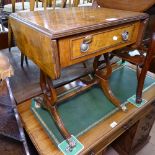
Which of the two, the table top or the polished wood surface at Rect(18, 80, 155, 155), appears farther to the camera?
the polished wood surface at Rect(18, 80, 155, 155)

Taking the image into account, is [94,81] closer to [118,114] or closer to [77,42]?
[118,114]

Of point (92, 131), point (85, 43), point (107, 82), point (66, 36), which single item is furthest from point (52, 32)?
point (107, 82)

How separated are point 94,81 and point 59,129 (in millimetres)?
440

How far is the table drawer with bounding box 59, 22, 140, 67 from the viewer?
2.19 ft

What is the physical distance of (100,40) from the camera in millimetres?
759

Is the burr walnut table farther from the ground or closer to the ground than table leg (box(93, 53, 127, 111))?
farther from the ground

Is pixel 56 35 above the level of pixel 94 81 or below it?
above

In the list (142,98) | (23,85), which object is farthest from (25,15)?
(142,98)

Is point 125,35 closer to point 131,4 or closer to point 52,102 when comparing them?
point 131,4

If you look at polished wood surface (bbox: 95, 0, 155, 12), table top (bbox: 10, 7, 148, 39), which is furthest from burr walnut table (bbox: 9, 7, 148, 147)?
polished wood surface (bbox: 95, 0, 155, 12)

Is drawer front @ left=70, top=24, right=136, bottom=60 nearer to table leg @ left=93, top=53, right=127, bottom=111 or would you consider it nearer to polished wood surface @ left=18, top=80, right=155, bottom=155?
table leg @ left=93, top=53, right=127, bottom=111

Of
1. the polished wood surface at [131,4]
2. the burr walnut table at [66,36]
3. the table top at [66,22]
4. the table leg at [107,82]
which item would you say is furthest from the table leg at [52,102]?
the polished wood surface at [131,4]

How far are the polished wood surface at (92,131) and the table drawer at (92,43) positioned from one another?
17.1 inches

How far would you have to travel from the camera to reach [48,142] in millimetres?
875
